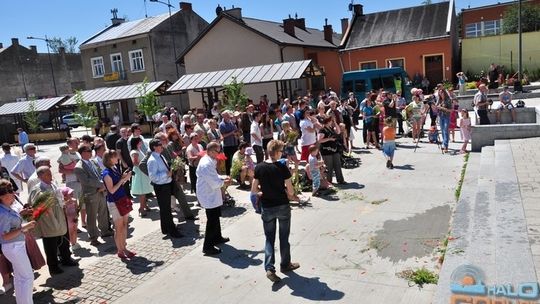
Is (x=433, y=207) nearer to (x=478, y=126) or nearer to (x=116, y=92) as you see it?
(x=478, y=126)

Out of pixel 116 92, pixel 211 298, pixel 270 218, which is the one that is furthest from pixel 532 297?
pixel 116 92

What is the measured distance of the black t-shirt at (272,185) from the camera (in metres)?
5.75

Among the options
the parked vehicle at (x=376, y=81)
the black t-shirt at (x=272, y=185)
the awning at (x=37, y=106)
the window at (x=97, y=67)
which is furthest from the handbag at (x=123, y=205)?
the window at (x=97, y=67)

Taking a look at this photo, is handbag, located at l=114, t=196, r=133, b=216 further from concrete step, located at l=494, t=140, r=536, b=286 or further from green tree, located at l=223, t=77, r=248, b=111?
green tree, located at l=223, t=77, r=248, b=111

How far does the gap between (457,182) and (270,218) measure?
5.66 metres

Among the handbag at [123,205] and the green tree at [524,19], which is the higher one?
the green tree at [524,19]

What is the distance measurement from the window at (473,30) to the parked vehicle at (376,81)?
93.5 feet

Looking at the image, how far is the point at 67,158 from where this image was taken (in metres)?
8.85

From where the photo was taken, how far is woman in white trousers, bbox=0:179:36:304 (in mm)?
5188

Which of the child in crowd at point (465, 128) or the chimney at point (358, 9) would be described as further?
the chimney at point (358, 9)

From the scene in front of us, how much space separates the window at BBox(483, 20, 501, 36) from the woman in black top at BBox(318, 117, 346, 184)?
Result: 4280 cm

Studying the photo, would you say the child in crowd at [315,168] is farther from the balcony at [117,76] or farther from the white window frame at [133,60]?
the balcony at [117,76]

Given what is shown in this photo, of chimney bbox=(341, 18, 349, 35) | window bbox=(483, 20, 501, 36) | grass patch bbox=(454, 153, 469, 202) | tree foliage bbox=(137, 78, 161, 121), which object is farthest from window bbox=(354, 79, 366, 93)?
window bbox=(483, 20, 501, 36)

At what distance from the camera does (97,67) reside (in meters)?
43.0
